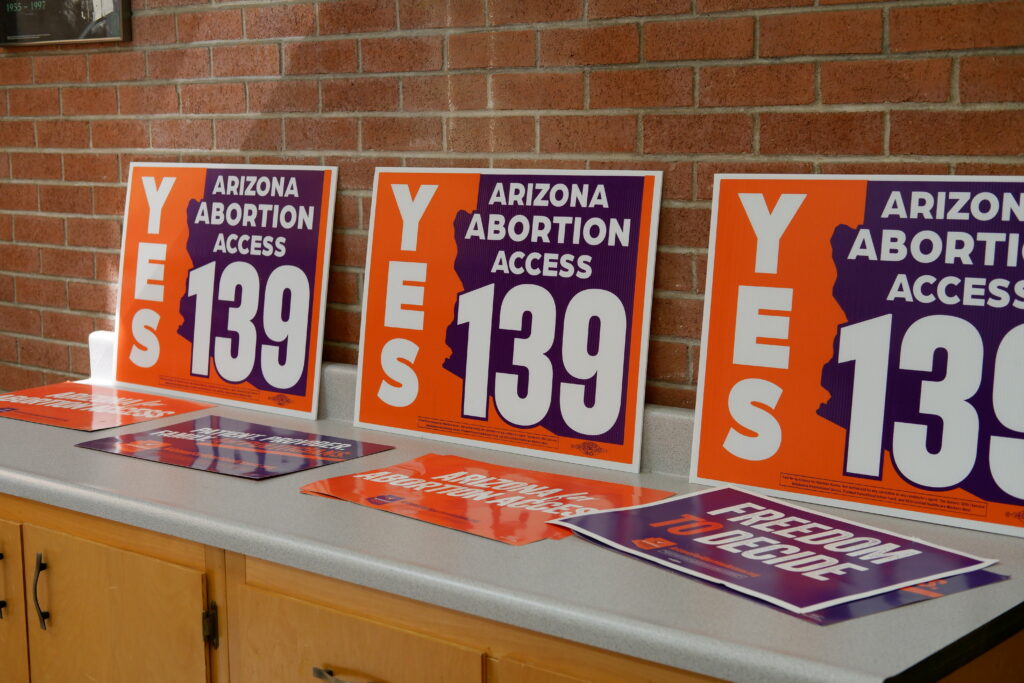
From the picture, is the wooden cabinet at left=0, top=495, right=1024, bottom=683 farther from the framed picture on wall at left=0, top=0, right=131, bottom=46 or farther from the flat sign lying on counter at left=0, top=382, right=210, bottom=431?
the framed picture on wall at left=0, top=0, right=131, bottom=46

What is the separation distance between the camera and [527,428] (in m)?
1.87

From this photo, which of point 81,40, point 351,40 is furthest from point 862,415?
point 81,40

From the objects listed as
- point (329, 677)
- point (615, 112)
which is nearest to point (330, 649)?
point (329, 677)

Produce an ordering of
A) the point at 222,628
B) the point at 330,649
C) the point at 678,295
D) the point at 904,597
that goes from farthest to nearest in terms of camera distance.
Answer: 1. the point at 678,295
2. the point at 222,628
3. the point at 330,649
4. the point at 904,597

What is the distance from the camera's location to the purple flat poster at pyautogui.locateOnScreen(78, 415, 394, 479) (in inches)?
69.2

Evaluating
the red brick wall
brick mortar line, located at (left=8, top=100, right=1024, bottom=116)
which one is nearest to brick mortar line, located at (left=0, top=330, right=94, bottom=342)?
the red brick wall

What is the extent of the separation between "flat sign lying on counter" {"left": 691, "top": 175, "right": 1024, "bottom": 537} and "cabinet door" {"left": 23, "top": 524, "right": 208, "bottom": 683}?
79 centimetres

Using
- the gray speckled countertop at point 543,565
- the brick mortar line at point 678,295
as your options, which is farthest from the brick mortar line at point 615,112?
the gray speckled countertop at point 543,565

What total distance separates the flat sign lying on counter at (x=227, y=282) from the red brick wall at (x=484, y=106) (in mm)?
58

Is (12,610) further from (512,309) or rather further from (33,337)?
(33,337)

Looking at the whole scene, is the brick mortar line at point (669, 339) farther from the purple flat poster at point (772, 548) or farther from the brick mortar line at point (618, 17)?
the brick mortar line at point (618, 17)

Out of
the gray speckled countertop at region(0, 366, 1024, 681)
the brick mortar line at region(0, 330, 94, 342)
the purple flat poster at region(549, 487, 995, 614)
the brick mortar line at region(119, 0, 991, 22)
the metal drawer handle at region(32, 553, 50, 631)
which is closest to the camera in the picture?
the gray speckled countertop at region(0, 366, 1024, 681)

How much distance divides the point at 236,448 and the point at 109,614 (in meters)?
0.34

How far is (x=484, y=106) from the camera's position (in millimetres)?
1965
